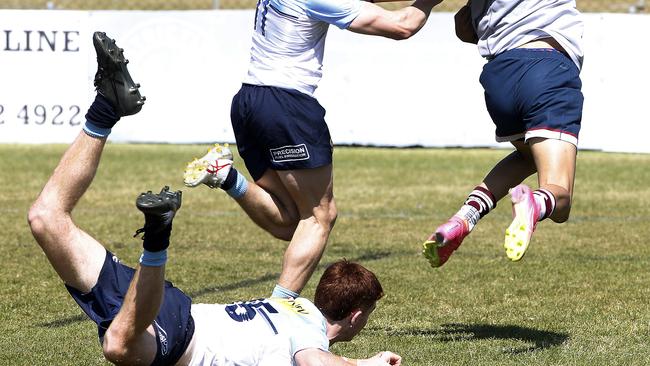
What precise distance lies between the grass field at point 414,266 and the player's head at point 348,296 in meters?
0.82

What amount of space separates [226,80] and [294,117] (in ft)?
24.6

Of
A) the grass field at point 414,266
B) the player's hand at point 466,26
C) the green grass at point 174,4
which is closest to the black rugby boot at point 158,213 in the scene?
the grass field at point 414,266

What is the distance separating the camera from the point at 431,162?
1528cm

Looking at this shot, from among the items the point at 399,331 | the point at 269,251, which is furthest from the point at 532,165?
the point at 269,251

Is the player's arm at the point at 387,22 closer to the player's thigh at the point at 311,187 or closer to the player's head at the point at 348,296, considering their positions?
the player's thigh at the point at 311,187

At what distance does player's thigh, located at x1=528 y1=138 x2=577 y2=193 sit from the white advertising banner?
7.42m

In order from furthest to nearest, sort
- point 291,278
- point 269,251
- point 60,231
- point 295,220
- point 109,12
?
point 109,12 → point 269,251 → point 295,220 → point 291,278 → point 60,231

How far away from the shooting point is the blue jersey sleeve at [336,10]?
656cm

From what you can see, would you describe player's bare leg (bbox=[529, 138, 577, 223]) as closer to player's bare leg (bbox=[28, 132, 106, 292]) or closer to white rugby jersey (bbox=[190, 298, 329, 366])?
white rugby jersey (bbox=[190, 298, 329, 366])

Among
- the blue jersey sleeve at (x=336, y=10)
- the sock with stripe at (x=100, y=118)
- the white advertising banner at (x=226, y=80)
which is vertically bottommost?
the white advertising banner at (x=226, y=80)

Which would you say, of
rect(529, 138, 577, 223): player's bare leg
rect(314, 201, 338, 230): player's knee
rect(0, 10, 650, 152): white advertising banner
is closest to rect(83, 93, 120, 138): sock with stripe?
rect(314, 201, 338, 230): player's knee

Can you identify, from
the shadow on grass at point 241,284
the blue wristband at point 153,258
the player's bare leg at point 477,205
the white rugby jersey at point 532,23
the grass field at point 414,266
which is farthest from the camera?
the shadow on grass at point 241,284

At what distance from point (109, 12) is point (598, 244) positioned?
6566 millimetres

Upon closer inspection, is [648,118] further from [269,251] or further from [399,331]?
[399,331]
